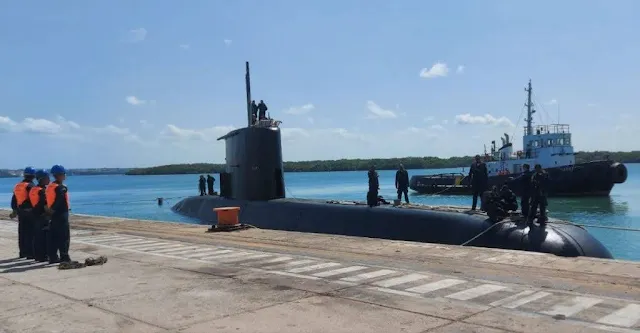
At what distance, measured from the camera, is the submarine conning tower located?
A: 19.2m

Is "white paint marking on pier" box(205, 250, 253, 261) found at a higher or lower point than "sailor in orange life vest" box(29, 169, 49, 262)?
lower

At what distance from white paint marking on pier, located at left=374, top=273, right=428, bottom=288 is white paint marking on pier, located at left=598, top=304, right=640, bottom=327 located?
2.50m

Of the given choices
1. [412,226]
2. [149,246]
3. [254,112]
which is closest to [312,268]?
[149,246]

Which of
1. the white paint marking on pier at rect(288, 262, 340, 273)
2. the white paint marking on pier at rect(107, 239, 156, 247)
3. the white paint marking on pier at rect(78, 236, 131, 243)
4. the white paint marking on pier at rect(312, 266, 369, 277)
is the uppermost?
the white paint marking on pier at rect(312, 266, 369, 277)

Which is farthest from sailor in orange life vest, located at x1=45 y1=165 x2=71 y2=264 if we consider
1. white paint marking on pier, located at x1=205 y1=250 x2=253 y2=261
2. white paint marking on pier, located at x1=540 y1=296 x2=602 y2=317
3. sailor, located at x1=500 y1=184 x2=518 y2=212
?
sailor, located at x1=500 y1=184 x2=518 y2=212

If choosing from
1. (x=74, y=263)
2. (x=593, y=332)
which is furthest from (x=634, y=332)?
(x=74, y=263)

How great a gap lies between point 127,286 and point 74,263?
7.60 feet

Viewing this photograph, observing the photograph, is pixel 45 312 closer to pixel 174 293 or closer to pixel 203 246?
pixel 174 293

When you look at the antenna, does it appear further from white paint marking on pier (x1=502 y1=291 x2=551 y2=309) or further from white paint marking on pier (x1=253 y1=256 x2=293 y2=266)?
white paint marking on pier (x1=502 y1=291 x2=551 y2=309)

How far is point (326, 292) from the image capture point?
677 centimetres

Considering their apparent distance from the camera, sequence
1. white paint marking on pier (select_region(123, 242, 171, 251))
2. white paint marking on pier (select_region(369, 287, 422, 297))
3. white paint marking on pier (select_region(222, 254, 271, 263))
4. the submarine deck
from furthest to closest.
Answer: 1. white paint marking on pier (select_region(123, 242, 171, 251))
2. white paint marking on pier (select_region(222, 254, 271, 263))
3. white paint marking on pier (select_region(369, 287, 422, 297))
4. the submarine deck

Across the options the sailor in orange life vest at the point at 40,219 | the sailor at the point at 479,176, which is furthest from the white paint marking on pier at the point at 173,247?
the sailor at the point at 479,176

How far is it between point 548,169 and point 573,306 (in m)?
40.6

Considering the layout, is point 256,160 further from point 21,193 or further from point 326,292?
point 326,292
